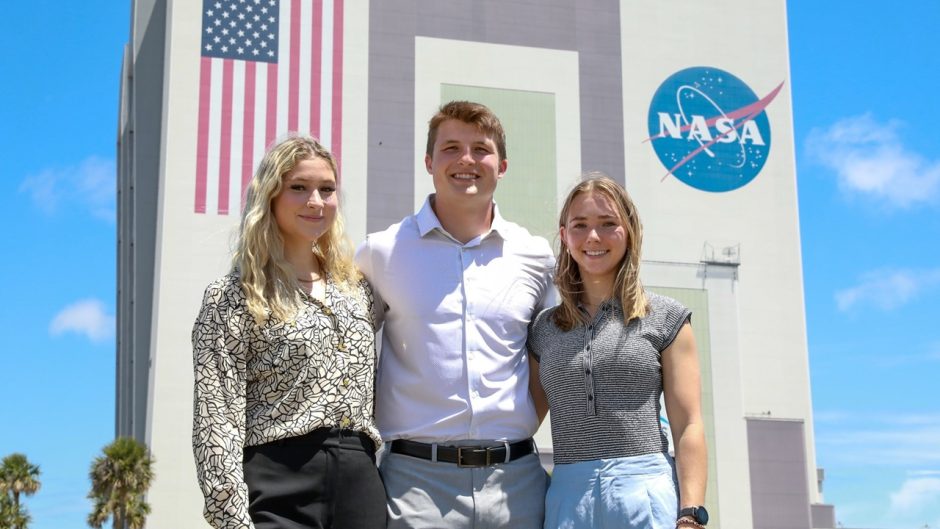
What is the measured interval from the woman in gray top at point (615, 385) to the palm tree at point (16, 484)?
36949 millimetres

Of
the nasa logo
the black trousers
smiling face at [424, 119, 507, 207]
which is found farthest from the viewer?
the nasa logo

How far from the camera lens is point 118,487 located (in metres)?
35.8

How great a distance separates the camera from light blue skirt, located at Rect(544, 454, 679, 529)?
4.91m

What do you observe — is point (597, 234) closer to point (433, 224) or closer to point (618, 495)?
point (433, 224)

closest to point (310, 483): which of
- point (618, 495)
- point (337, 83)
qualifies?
point (618, 495)

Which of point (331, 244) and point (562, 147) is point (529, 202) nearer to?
point (562, 147)

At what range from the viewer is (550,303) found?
5.95m

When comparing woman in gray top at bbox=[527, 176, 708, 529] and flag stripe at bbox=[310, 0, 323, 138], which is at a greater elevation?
flag stripe at bbox=[310, 0, 323, 138]

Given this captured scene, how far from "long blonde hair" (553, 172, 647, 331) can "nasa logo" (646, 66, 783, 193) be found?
4459cm

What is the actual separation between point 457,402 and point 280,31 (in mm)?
41213

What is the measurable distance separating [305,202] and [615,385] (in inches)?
68.2

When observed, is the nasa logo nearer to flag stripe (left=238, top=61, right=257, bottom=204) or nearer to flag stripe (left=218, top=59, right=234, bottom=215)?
flag stripe (left=238, top=61, right=257, bottom=204)

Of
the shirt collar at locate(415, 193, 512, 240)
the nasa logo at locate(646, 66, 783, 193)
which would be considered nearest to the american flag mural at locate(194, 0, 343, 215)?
the nasa logo at locate(646, 66, 783, 193)

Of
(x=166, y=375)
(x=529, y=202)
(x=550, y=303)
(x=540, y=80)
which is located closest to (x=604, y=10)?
(x=540, y=80)
